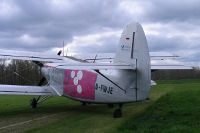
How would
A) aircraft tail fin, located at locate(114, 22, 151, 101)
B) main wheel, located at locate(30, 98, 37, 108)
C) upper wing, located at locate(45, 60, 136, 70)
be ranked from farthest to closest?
main wheel, located at locate(30, 98, 37, 108) < aircraft tail fin, located at locate(114, 22, 151, 101) < upper wing, located at locate(45, 60, 136, 70)

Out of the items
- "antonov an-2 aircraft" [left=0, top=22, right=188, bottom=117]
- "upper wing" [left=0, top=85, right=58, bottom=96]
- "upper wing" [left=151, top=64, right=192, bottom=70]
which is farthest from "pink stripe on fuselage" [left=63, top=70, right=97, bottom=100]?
"upper wing" [left=151, top=64, right=192, bottom=70]

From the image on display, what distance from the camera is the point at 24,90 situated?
40.8ft

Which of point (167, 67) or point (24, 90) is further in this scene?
point (24, 90)

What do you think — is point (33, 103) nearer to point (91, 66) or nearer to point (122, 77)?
point (122, 77)

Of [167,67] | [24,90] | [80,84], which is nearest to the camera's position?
[167,67]

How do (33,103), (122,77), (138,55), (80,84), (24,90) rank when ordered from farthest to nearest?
1. (33,103)
2. (24,90)
3. (80,84)
4. (122,77)
5. (138,55)

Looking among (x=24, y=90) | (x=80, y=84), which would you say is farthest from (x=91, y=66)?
(x=24, y=90)

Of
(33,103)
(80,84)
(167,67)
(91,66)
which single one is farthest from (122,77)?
(33,103)

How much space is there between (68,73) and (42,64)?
3.56m

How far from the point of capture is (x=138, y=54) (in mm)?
9570

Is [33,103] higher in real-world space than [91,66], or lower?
lower

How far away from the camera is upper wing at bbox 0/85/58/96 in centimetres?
1180

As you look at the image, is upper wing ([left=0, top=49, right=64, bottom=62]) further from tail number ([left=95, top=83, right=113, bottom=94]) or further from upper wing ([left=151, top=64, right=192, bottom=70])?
upper wing ([left=151, top=64, right=192, bottom=70])

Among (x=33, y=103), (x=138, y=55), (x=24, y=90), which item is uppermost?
(x=138, y=55)
